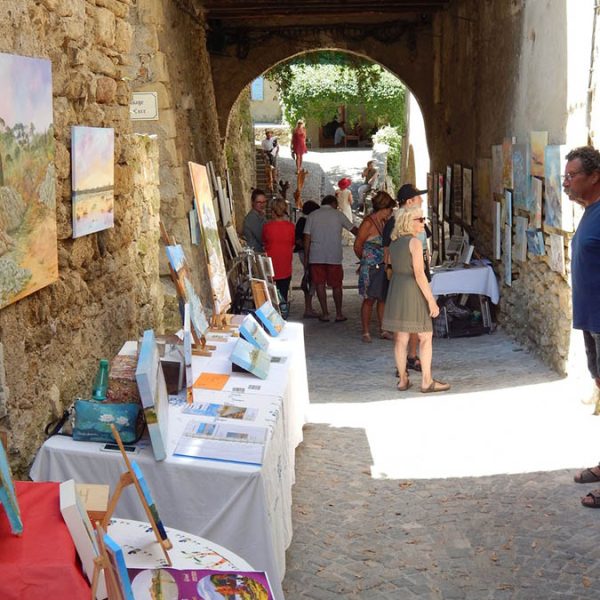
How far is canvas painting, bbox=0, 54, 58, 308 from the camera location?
3.20 metres

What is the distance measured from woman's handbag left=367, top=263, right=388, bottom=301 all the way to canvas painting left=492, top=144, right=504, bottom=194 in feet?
5.63

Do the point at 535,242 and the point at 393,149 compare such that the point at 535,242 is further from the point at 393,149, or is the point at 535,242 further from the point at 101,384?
the point at 393,149

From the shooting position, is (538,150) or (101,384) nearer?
(101,384)

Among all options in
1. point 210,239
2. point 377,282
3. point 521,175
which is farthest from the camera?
point 377,282

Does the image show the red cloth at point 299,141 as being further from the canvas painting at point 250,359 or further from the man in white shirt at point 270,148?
the canvas painting at point 250,359

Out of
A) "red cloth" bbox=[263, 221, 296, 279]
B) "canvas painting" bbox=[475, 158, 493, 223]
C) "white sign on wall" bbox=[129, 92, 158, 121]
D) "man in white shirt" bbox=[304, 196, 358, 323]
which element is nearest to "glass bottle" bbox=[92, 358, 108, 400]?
"white sign on wall" bbox=[129, 92, 158, 121]

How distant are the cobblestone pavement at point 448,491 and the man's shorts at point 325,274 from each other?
294cm

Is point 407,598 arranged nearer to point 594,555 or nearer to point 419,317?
point 594,555

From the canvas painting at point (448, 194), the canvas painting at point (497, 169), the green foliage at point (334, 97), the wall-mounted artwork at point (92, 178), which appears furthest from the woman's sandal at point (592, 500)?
the green foliage at point (334, 97)

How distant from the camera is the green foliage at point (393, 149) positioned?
27.3 meters

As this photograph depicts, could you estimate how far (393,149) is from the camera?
90.4 ft

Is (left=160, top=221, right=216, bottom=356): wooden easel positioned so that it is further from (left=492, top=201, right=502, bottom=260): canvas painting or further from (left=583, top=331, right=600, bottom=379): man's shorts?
(left=492, top=201, right=502, bottom=260): canvas painting

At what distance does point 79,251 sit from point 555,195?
4587mm

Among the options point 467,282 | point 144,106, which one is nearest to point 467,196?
point 467,282
